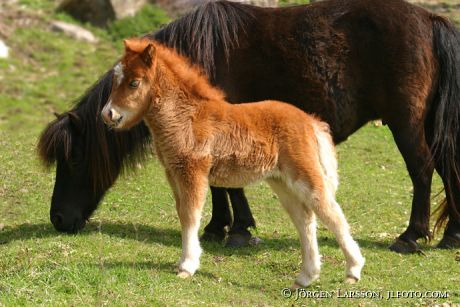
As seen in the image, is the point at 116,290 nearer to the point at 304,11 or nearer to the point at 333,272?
the point at 333,272

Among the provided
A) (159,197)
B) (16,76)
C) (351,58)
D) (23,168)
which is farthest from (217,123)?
(16,76)

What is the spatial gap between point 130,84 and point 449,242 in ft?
13.6

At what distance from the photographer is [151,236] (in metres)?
8.12

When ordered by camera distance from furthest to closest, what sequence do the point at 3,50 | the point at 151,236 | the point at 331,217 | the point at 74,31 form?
1. the point at 74,31
2. the point at 3,50
3. the point at 151,236
4. the point at 331,217

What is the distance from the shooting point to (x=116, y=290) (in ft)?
18.7

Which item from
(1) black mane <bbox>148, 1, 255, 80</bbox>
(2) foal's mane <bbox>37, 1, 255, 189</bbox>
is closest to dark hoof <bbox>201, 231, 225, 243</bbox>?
(2) foal's mane <bbox>37, 1, 255, 189</bbox>

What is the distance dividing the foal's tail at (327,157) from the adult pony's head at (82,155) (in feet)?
7.90

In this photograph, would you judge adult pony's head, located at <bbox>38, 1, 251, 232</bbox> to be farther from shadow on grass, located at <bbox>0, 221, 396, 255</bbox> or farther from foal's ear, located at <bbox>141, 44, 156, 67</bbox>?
foal's ear, located at <bbox>141, 44, 156, 67</bbox>

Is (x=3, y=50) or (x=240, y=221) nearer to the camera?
(x=240, y=221)

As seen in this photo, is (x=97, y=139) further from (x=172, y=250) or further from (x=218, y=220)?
(x=218, y=220)

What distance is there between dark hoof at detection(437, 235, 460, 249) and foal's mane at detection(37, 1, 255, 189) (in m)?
3.15

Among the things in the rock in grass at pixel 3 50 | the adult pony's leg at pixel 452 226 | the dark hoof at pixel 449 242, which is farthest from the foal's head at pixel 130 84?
the rock in grass at pixel 3 50

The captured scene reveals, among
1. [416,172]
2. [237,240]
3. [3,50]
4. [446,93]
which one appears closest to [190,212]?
[237,240]

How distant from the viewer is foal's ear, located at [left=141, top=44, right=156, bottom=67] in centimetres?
614
